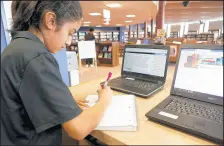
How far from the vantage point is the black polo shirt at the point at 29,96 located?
0.52m

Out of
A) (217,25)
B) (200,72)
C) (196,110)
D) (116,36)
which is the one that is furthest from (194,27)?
(196,110)

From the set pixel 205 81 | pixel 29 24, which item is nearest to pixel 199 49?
pixel 205 81

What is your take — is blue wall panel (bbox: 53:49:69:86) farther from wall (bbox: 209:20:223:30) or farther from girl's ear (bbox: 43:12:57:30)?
wall (bbox: 209:20:223:30)

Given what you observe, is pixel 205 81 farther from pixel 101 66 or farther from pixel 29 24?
pixel 101 66

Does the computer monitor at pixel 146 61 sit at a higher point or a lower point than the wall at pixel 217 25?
lower

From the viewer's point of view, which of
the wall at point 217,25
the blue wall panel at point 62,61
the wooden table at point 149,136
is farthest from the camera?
the wall at point 217,25

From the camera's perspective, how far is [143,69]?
1.04 m

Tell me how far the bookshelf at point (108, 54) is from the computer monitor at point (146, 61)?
4397 millimetres

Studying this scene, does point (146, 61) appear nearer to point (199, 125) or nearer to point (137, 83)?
point (137, 83)

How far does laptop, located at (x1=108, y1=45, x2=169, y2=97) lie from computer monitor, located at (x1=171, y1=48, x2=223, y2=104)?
173mm

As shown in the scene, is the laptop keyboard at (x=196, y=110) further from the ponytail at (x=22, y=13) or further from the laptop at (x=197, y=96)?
the ponytail at (x=22, y=13)

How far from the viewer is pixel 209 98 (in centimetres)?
68

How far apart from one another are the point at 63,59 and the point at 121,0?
8.80 feet

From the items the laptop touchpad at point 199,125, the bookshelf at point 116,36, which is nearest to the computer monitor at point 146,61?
the laptop touchpad at point 199,125
